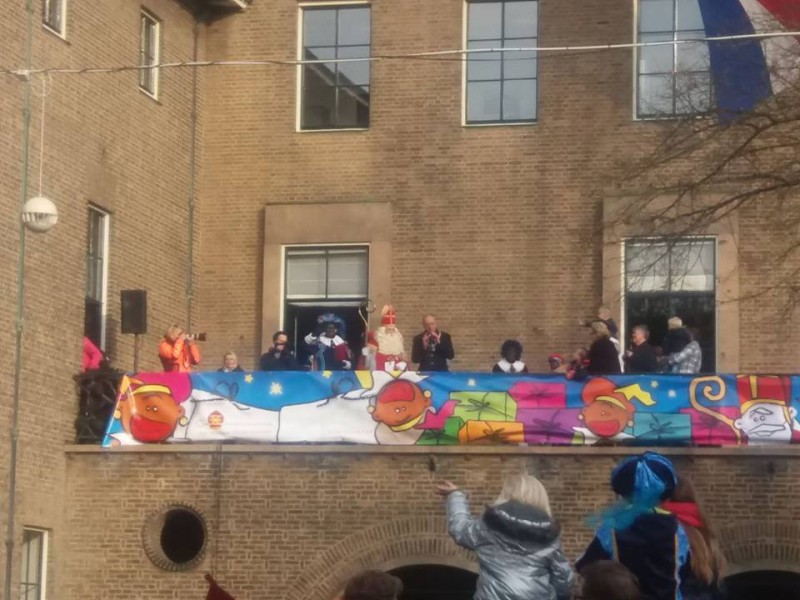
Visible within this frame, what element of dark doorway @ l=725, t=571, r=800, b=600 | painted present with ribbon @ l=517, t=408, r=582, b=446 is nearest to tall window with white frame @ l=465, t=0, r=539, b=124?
painted present with ribbon @ l=517, t=408, r=582, b=446

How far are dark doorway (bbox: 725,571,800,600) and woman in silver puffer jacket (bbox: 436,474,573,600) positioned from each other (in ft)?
43.4

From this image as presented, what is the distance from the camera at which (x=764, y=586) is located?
972 inches

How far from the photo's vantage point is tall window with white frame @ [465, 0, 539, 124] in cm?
2675

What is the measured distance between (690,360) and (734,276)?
3585 mm

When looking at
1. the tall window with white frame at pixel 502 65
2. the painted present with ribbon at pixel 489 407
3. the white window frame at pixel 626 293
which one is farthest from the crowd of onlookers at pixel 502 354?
the tall window with white frame at pixel 502 65

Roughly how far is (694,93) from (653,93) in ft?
9.50

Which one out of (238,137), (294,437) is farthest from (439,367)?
(238,137)

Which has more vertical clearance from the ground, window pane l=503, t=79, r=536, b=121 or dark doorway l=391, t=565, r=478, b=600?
window pane l=503, t=79, r=536, b=121

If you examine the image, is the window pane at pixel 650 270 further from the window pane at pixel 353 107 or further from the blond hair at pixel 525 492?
the blond hair at pixel 525 492

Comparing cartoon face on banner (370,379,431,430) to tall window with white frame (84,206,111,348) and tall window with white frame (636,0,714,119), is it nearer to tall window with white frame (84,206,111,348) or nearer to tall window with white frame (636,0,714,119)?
tall window with white frame (84,206,111,348)

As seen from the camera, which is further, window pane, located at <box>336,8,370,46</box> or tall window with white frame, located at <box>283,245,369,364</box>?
window pane, located at <box>336,8,370,46</box>

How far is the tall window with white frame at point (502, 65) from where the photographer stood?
2675 centimetres

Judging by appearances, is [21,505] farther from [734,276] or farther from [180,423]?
[734,276]

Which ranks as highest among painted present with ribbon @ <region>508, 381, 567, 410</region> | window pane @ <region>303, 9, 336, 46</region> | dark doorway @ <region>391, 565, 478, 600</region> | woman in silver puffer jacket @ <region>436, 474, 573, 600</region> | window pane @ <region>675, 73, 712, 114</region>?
window pane @ <region>303, 9, 336, 46</region>
